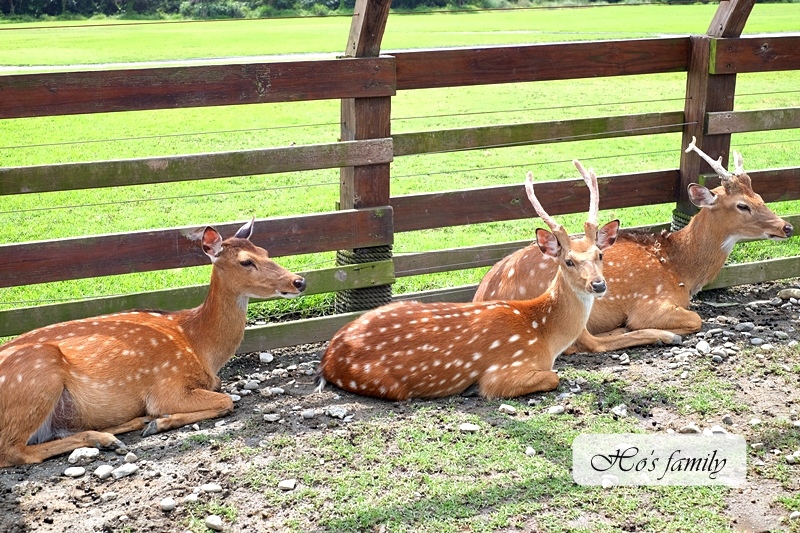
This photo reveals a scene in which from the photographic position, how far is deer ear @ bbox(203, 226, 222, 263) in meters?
5.80

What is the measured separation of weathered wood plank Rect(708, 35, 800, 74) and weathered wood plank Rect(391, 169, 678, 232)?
36.6 inches

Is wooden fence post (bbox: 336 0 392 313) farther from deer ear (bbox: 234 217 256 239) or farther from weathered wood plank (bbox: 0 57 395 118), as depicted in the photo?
deer ear (bbox: 234 217 256 239)

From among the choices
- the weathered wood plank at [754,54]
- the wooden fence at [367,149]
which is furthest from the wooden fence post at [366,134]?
the weathered wood plank at [754,54]

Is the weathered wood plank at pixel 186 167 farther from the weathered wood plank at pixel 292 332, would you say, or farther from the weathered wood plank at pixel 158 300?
the weathered wood plank at pixel 292 332

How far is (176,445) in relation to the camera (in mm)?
5195

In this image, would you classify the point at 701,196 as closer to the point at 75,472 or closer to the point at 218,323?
the point at 218,323

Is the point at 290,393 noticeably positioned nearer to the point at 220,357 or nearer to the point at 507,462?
the point at 220,357

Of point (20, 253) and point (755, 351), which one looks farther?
point (755, 351)

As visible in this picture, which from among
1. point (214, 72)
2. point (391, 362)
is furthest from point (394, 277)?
point (214, 72)

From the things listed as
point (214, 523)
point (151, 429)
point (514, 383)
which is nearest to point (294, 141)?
point (514, 383)

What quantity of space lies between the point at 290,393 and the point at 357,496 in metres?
1.46

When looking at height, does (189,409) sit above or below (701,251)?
below

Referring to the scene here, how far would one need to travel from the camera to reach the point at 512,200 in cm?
732

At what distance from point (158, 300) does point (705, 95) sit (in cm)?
437
